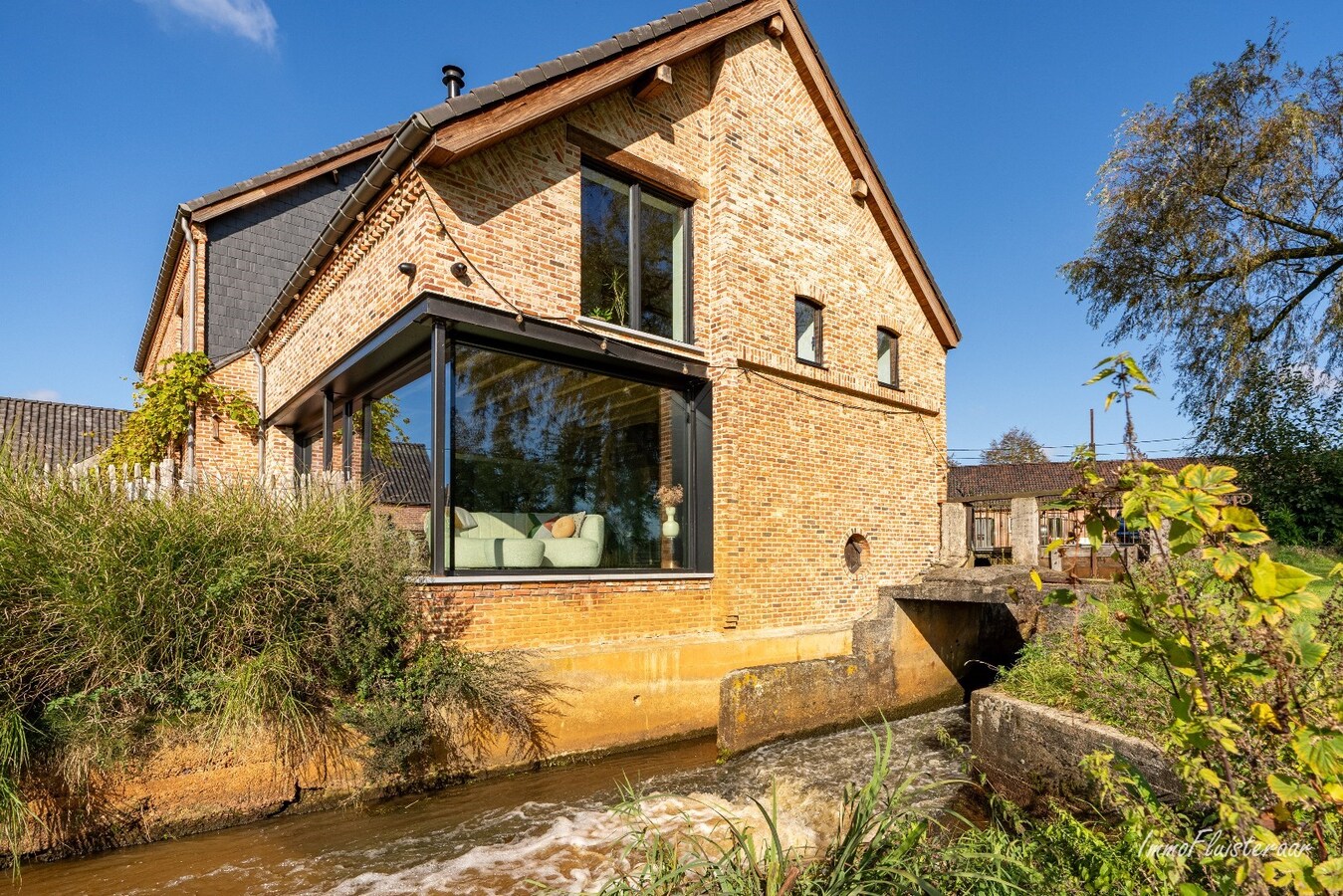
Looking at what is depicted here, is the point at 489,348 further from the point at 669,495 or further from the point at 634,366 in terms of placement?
the point at 669,495

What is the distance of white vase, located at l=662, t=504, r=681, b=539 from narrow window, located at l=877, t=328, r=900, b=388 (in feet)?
15.9

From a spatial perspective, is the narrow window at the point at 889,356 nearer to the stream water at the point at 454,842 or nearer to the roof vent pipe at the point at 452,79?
the stream water at the point at 454,842

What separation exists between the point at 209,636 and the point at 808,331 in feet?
26.1

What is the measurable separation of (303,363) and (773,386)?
6.58 m

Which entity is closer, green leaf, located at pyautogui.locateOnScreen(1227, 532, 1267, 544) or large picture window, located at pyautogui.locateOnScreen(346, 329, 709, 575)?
green leaf, located at pyautogui.locateOnScreen(1227, 532, 1267, 544)

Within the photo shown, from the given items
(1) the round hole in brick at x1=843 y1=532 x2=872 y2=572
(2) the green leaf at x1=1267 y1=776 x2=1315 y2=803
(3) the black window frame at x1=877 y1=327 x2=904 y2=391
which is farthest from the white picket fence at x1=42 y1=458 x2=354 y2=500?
(3) the black window frame at x1=877 y1=327 x2=904 y2=391

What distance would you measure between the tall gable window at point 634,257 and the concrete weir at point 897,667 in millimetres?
4276

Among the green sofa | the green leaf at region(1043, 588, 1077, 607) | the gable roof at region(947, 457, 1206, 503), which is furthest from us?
the gable roof at region(947, 457, 1206, 503)

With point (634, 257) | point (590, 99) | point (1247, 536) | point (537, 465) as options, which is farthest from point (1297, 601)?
point (590, 99)

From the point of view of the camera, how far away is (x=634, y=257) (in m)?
8.69

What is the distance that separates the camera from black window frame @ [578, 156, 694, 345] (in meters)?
8.47

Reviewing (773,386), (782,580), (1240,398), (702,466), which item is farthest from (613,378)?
(1240,398)

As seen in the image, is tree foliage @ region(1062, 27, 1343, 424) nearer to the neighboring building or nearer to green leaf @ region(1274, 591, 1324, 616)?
the neighboring building

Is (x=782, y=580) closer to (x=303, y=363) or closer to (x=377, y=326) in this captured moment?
(x=377, y=326)
